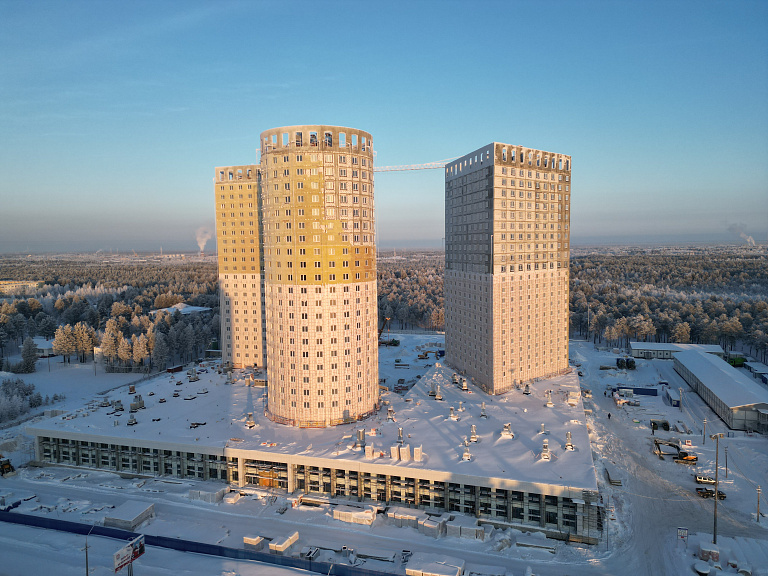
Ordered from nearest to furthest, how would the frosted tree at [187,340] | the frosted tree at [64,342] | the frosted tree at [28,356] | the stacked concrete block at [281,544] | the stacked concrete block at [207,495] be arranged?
the stacked concrete block at [281,544], the stacked concrete block at [207,495], the frosted tree at [28,356], the frosted tree at [64,342], the frosted tree at [187,340]

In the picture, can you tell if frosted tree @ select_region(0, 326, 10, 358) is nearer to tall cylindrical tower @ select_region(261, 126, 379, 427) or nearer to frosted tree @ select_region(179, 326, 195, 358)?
frosted tree @ select_region(179, 326, 195, 358)

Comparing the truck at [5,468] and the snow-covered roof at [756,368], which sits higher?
the snow-covered roof at [756,368]

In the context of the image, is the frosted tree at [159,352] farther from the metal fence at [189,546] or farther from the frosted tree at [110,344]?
the metal fence at [189,546]

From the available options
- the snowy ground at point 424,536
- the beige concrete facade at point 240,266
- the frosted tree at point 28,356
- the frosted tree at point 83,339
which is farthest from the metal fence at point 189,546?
the frosted tree at point 83,339

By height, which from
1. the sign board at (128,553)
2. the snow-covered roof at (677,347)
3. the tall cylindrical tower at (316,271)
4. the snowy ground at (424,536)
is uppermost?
the tall cylindrical tower at (316,271)

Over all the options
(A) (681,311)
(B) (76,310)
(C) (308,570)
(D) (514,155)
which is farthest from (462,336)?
(B) (76,310)

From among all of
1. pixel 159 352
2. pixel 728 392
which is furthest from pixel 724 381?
pixel 159 352

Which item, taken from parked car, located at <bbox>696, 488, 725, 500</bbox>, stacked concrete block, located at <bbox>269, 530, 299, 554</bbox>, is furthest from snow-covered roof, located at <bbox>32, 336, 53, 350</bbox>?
parked car, located at <bbox>696, 488, 725, 500</bbox>
